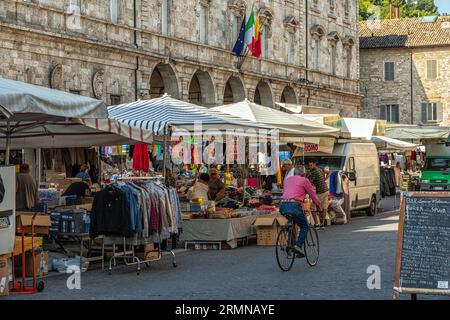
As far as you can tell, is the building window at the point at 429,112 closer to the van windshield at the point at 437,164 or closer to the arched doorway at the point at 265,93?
the arched doorway at the point at 265,93

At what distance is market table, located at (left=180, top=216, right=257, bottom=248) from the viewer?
19.8 m

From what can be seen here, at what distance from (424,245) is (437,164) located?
27980 mm

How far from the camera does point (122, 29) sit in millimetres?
34688

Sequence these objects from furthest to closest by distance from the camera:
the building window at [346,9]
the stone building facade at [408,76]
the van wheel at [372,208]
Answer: the stone building facade at [408,76]
the building window at [346,9]
the van wheel at [372,208]

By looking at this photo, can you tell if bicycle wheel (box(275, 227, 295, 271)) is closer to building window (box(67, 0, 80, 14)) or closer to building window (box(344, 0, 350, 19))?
building window (box(67, 0, 80, 14))

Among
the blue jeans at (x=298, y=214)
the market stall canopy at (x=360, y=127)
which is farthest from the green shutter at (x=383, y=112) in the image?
the blue jeans at (x=298, y=214)

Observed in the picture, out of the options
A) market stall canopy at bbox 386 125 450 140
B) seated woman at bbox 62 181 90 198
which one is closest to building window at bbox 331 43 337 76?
market stall canopy at bbox 386 125 450 140

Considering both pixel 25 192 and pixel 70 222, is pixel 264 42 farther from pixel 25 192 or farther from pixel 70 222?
pixel 70 222

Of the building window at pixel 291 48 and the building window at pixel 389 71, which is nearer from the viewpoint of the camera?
the building window at pixel 291 48

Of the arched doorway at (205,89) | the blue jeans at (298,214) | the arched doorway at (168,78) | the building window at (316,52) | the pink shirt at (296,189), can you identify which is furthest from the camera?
the building window at (316,52)

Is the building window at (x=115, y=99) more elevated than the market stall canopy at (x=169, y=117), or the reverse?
the building window at (x=115, y=99)

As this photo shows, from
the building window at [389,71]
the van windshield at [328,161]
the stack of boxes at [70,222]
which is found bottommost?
the stack of boxes at [70,222]

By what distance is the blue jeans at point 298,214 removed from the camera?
1539 centimetres

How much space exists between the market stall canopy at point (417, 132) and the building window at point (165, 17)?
→ 10630 mm
